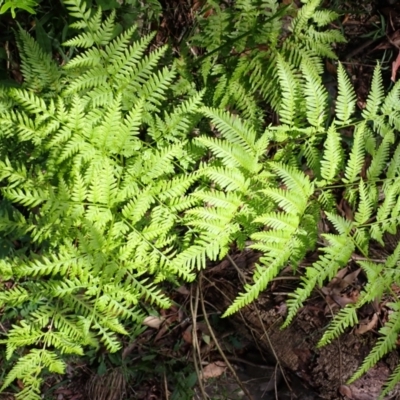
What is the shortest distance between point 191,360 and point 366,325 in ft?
4.26

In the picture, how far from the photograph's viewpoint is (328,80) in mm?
3771

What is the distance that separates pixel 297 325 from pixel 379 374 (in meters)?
0.66

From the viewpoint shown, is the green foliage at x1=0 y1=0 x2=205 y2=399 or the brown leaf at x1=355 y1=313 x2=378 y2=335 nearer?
the green foliage at x1=0 y1=0 x2=205 y2=399

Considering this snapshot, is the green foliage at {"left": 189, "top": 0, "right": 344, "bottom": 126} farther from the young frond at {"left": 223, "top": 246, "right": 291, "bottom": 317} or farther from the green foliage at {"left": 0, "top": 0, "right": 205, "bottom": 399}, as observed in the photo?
the young frond at {"left": 223, "top": 246, "right": 291, "bottom": 317}

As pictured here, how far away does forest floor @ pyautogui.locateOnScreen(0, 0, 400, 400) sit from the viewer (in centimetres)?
330

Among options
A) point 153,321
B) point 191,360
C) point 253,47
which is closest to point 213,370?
point 191,360

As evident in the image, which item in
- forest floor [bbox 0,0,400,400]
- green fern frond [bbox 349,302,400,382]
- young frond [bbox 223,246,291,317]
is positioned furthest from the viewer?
forest floor [bbox 0,0,400,400]

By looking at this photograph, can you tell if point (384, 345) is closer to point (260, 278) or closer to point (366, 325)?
point (260, 278)

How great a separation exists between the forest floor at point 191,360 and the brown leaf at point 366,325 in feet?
0.16

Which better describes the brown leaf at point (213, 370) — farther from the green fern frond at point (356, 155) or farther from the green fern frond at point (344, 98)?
the green fern frond at point (344, 98)

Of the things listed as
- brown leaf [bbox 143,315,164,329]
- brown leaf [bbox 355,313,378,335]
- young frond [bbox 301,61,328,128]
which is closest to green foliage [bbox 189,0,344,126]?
young frond [bbox 301,61,328,128]

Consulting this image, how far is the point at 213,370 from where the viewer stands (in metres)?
3.47

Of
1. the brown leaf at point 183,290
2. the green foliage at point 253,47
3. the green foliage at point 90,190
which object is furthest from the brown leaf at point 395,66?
the brown leaf at point 183,290

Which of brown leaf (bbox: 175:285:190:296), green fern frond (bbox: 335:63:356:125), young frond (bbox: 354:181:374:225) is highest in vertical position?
green fern frond (bbox: 335:63:356:125)
